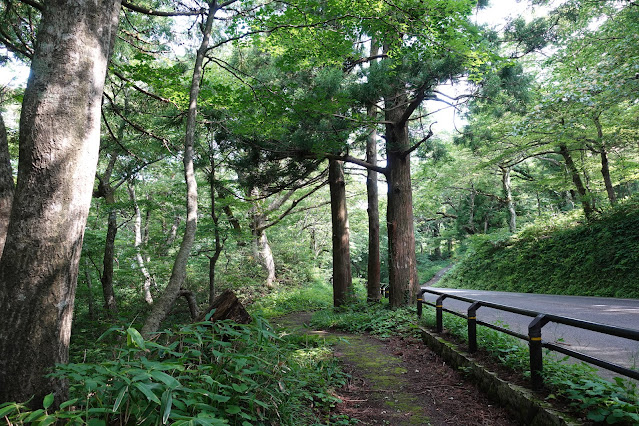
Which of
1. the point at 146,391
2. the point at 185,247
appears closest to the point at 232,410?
the point at 146,391

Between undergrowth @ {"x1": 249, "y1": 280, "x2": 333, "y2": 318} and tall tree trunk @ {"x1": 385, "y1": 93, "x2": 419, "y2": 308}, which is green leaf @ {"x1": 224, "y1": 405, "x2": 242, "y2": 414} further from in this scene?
undergrowth @ {"x1": 249, "y1": 280, "x2": 333, "y2": 318}

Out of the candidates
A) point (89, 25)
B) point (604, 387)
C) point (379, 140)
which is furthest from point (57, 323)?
point (379, 140)

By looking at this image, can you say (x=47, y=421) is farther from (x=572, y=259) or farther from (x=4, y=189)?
(x=572, y=259)

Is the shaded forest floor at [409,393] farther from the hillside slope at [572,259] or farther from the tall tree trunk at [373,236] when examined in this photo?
the hillside slope at [572,259]

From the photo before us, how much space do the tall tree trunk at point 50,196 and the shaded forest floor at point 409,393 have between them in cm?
263

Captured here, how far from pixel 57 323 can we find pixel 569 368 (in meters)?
4.38

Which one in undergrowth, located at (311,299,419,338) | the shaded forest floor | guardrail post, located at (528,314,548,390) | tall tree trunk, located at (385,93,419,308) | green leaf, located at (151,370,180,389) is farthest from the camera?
tall tree trunk, located at (385,93,419,308)

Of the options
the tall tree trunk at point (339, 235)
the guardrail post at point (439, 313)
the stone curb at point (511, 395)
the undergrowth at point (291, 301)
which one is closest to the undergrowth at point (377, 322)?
the guardrail post at point (439, 313)

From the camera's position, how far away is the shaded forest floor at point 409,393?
12.5 ft

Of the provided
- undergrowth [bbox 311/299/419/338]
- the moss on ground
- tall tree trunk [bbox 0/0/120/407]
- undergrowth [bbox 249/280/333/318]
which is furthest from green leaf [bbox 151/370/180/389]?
undergrowth [bbox 249/280/333/318]

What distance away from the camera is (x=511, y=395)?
3.58 meters

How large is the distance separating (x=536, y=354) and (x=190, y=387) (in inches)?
125

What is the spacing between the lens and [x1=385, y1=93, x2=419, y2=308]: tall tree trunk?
384 inches

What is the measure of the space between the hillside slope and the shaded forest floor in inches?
337
